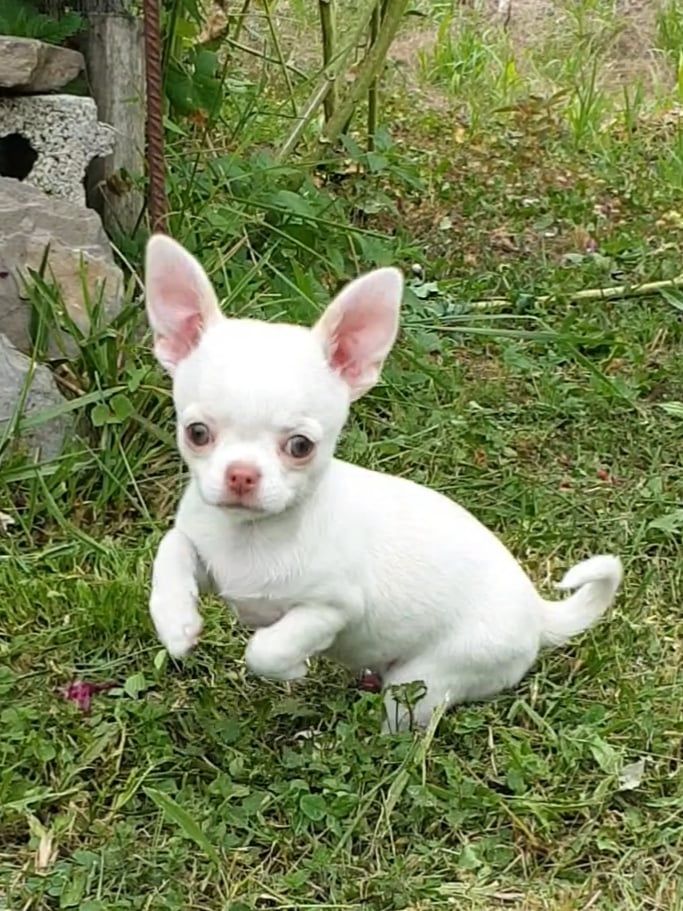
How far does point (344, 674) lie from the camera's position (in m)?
2.63

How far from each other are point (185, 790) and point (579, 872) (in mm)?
591

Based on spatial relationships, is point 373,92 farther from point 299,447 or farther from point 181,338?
point 299,447

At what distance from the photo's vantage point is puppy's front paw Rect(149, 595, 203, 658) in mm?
2100

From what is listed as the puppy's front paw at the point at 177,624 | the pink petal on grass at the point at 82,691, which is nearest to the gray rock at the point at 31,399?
the pink petal on grass at the point at 82,691

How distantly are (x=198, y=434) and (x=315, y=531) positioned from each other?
262 mm

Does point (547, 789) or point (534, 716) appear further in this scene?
point (534, 716)

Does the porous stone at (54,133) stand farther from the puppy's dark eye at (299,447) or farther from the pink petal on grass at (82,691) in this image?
the puppy's dark eye at (299,447)

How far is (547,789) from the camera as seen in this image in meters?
2.35

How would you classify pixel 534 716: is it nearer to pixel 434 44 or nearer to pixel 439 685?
pixel 439 685

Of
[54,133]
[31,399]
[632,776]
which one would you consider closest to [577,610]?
[632,776]

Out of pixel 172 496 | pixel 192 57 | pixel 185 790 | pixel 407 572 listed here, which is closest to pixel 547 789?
pixel 407 572

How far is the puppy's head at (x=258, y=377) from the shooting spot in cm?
198

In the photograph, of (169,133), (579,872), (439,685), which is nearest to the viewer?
(579,872)

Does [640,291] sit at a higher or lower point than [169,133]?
lower
